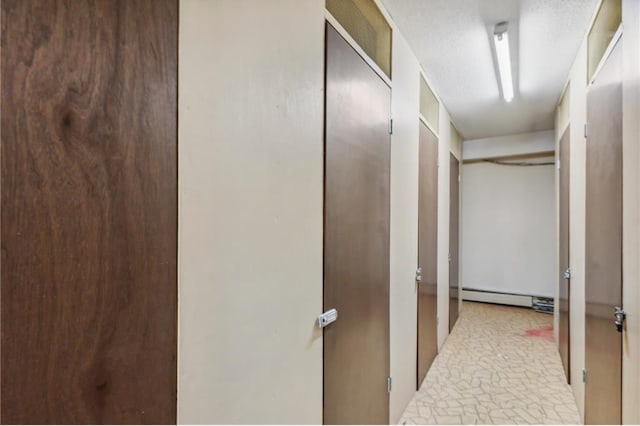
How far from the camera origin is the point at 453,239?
4.38m

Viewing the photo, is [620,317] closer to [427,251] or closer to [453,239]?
[427,251]

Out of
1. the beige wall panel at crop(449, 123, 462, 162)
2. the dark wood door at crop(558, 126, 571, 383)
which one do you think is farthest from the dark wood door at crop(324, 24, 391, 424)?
the beige wall panel at crop(449, 123, 462, 162)

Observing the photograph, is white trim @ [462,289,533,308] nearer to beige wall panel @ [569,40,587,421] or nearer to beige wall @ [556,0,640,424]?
beige wall panel @ [569,40,587,421]

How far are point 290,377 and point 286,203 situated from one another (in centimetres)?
66

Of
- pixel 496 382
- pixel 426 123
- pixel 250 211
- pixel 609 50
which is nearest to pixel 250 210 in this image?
pixel 250 211

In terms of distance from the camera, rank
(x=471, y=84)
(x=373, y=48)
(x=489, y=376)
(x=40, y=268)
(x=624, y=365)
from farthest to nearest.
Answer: (x=471, y=84) → (x=489, y=376) → (x=373, y=48) → (x=624, y=365) → (x=40, y=268)

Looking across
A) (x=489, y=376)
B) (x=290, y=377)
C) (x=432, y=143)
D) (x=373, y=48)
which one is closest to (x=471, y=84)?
(x=432, y=143)

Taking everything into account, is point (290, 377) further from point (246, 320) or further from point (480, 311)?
point (480, 311)

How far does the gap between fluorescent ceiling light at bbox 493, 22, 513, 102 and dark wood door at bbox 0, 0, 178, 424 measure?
2.25m

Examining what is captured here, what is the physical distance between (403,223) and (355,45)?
127 cm

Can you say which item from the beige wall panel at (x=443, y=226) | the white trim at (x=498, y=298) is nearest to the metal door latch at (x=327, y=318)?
the beige wall panel at (x=443, y=226)

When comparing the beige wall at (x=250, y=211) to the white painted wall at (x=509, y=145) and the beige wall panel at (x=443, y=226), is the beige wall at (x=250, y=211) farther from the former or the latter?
the white painted wall at (x=509, y=145)

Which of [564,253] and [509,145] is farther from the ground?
[509,145]

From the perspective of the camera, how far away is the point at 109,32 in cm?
65
